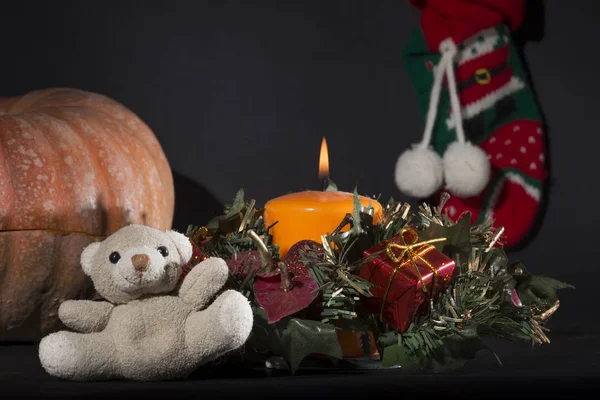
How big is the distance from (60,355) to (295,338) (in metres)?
0.21

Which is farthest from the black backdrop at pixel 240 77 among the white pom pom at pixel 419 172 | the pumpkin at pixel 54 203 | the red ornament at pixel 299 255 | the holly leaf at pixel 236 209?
the red ornament at pixel 299 255

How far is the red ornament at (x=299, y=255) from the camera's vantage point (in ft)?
2.69

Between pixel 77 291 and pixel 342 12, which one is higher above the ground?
pixel 342 12

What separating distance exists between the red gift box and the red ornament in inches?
2.2

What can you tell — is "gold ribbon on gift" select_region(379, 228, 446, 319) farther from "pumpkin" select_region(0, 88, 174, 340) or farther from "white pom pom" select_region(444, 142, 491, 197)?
"white pom pom" select_region(444, 142, 491, 197)

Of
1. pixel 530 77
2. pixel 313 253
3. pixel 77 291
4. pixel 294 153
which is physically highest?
pixel 530 77

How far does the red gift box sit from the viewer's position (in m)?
0.79

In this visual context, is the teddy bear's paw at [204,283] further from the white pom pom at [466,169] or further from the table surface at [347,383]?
the white pom pom at [466,169]

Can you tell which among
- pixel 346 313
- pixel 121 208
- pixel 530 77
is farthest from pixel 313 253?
pixel 530 77

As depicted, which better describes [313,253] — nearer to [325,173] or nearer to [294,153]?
[325,173]

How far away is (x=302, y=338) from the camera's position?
77cm

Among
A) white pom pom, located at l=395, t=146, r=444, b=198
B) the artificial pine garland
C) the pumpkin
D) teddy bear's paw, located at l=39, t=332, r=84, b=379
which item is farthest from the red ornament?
white pom pom, located at l=395, t=146, r=444, b=198

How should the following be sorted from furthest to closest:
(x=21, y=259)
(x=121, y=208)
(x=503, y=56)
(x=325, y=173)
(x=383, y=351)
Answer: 1. (x=503, y=56)
2. (x=121, y=208)
3. (x=21, y=259)
4. (x=325, y=173)
5. (x=383, y=351)

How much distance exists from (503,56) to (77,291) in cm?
93
